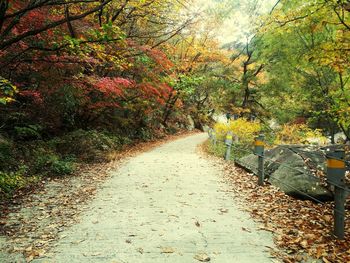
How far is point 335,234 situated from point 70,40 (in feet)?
18.0

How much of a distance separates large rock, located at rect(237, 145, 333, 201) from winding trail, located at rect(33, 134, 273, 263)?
128 cm

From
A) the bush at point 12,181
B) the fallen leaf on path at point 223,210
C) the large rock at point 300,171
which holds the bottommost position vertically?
the fallen leaf on path at point 223,210

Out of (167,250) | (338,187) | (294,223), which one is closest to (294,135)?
(294,223)

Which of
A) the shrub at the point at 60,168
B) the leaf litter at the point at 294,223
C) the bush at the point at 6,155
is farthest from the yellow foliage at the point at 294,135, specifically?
the bush at the point at 6,155

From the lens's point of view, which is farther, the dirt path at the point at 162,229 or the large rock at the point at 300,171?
the large rock at the point at 300,171

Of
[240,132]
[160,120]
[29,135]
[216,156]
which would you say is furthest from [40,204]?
[160,120]

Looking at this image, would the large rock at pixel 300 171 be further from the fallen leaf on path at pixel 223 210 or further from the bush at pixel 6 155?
the bush at pixel 6 155

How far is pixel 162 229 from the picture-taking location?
4551 millimetres

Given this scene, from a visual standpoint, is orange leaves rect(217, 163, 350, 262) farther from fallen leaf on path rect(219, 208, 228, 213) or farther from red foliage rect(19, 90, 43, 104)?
red foliage rect(19, 90, 43, 104)

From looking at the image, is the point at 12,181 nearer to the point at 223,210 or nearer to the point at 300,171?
the point at 223,210

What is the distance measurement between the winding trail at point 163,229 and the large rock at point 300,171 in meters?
1.28

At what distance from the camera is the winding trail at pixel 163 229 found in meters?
3.73

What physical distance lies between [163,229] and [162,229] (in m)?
0.02

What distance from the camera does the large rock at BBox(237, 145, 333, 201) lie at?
18.9 feet
